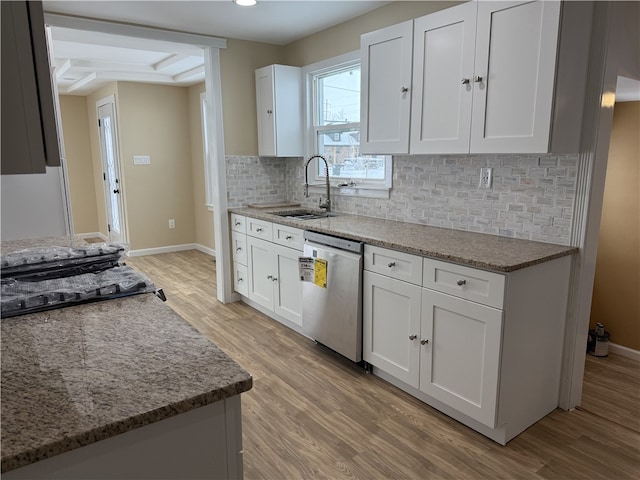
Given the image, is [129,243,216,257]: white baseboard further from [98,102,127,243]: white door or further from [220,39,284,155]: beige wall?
[220,39,284,155]: beige wall

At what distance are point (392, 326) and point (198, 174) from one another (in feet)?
15.0

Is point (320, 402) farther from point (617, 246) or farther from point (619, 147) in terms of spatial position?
point (619, 147)

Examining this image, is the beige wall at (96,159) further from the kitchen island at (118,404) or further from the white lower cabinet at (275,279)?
the kitchen island at (118,404)

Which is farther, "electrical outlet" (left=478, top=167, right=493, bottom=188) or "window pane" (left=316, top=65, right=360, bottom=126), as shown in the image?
"window pane" (left=316, top=65, right=360, bottom=126)

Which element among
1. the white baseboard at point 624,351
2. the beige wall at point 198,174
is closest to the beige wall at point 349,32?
the beige wall at point 198,174

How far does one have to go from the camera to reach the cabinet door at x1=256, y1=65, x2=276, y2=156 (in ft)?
12.7

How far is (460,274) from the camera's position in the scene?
6.83 feet

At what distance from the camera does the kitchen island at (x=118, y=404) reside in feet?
2.51

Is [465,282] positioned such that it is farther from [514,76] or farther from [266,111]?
[266,111]

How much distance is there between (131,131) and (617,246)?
565 centimetres

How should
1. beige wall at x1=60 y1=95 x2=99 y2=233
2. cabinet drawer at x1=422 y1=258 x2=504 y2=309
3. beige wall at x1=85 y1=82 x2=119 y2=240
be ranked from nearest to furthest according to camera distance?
cabinet drawer at x1=422 y1=258 x2=504 y2=309 → beige wall at x1=85 y1=82 x2=119 y2=240 → beige wall at x1=60 y1=95 x2=99 y2=233

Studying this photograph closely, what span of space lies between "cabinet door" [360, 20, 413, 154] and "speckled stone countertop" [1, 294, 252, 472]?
6.32 ft

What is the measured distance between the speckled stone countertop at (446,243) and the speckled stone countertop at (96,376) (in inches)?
53.1

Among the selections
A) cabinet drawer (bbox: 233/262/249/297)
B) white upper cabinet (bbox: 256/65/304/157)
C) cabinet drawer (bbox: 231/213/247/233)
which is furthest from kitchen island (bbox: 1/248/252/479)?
white upper cabinet (bbox: 256/65/304/157)
